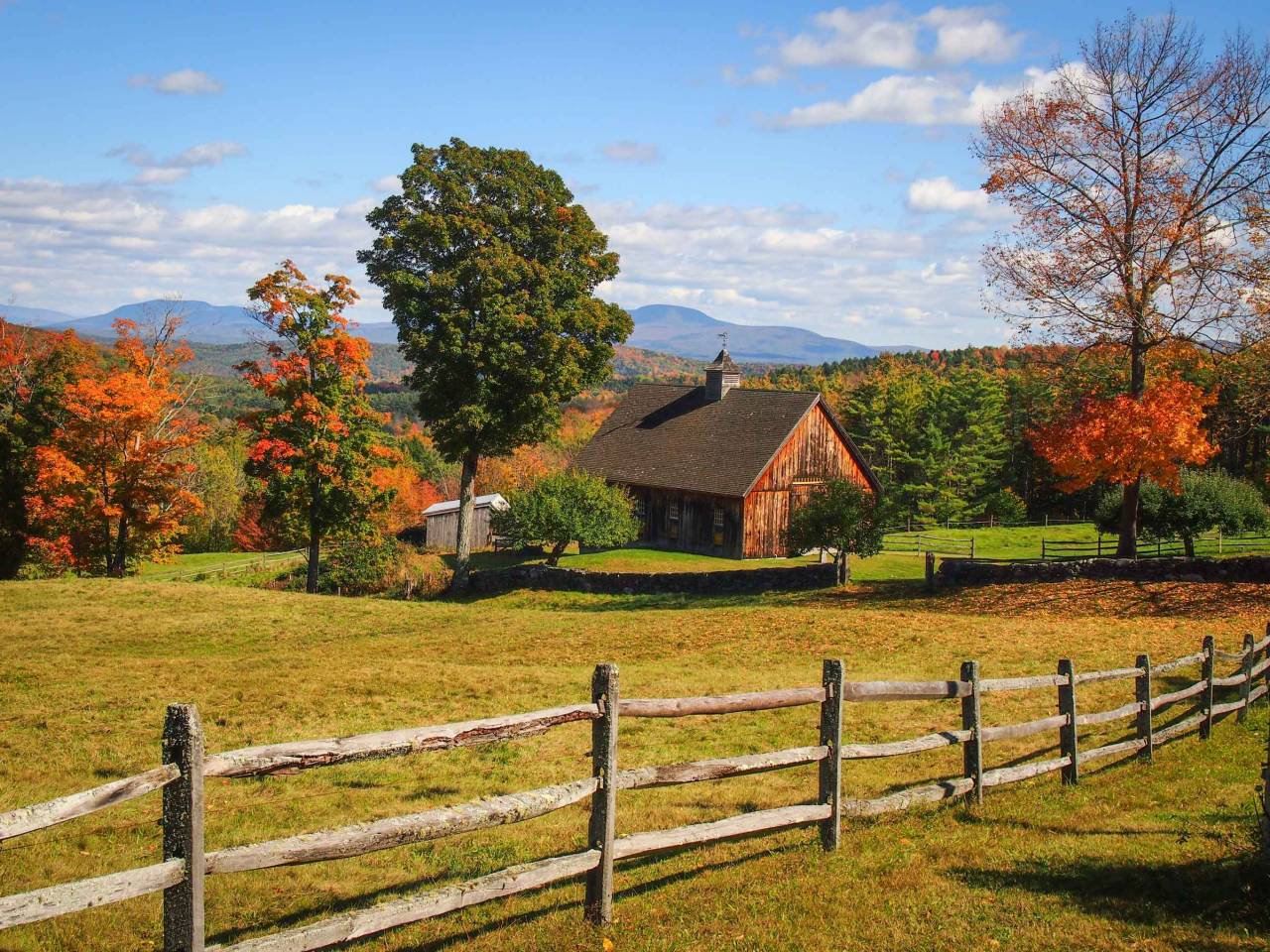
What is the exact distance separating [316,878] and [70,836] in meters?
2.99

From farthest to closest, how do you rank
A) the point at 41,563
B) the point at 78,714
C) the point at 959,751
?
the point at 41,563 → the point at 78,714 → the point at 959,751

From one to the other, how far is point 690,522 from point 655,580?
454 inches

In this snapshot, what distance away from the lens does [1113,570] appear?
29.7 meters

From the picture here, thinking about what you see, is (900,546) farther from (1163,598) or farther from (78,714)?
(78,714)

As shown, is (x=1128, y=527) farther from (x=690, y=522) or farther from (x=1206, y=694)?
(x=690, y=522)

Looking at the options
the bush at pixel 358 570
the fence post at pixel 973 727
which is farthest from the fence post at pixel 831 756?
the bush at pixel 358 570

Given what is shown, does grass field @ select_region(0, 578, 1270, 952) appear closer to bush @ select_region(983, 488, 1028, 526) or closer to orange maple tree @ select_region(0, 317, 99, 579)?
orange maple tree @ select_region(0, 317, 99, 579)

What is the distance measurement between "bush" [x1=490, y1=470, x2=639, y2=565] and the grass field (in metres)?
15.2

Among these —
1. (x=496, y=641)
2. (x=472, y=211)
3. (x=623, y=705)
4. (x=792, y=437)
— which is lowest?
(x=496, y=641)

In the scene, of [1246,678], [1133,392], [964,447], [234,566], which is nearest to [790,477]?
[1133,392]

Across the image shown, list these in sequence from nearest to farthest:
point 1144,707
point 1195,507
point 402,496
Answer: point 1144,707 < point 1195,507 < point 402,496

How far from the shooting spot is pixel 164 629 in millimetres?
25984

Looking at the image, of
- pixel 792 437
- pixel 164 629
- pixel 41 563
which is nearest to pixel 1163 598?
pixel 792 437

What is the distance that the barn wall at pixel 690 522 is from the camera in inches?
1832
